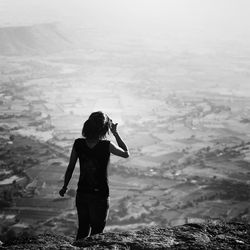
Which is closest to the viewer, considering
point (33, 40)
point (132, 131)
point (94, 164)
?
point (94, 164)

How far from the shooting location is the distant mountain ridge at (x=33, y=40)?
5113 inches

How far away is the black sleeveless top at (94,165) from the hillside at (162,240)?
59 centimetres

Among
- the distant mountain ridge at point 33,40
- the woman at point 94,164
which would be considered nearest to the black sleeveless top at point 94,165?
the woman at point 94,164

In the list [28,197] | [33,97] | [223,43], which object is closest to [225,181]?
[28,197]

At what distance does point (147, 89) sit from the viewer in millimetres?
94375

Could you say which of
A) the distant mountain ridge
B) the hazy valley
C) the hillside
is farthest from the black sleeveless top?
the distant mountain ridge

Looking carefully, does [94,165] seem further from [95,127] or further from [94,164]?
[95,127]

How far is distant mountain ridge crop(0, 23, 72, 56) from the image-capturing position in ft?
426

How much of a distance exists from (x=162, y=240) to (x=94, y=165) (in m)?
1.21

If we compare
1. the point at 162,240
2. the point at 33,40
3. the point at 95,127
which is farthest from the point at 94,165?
the point at 33,40

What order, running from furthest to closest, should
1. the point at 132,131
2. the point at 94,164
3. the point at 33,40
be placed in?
the point at 33,40
the point at 132,131
the point at 94,164

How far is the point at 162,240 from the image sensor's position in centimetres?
512

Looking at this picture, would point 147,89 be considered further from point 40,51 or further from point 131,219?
point 131,219

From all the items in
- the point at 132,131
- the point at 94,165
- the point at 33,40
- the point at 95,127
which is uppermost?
the point at 95,127
